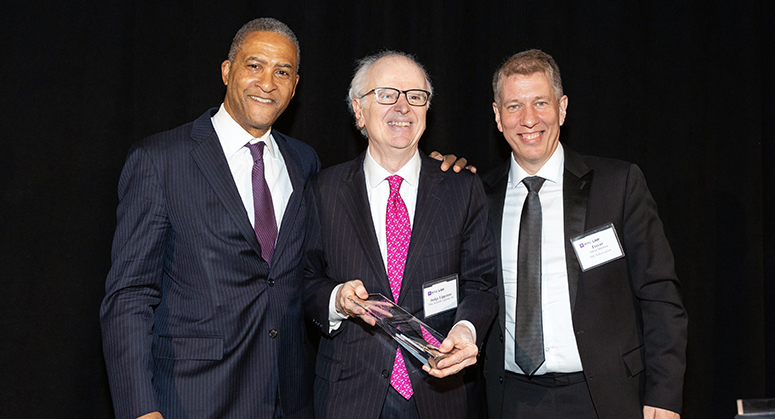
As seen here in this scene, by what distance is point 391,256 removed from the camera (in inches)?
78.4

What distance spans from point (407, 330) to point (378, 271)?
31 cm

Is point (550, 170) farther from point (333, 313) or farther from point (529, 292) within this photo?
point (333, 313)

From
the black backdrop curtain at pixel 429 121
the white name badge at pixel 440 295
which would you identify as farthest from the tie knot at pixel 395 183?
the black backdrop curtain at pixel 429 121

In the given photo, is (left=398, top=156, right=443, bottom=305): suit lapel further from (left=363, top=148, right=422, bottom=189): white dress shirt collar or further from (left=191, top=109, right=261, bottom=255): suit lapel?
(left=191, top=109, right=261, bottom=255): suit lapel

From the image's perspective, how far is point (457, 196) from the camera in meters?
2.09

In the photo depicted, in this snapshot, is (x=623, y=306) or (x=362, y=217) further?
(x=623, y=306)

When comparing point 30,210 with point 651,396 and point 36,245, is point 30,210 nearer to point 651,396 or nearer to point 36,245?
Answer: point 36,245

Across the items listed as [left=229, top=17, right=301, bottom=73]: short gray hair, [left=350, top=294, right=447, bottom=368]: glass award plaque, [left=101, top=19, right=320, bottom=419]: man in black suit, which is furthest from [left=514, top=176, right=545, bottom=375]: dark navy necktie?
[left=229, top=17, right=301, bottom=73]: short gray hair

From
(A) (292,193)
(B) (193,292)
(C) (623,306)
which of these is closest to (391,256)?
(A) (292,193)

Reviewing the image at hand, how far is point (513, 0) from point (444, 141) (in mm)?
1025

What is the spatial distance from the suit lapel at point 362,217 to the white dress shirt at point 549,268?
65cm

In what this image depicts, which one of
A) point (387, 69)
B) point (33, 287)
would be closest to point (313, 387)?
point (387, 69)

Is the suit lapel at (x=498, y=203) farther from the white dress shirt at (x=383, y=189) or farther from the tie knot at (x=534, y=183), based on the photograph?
the white dress shirt at (x=383, y=189)

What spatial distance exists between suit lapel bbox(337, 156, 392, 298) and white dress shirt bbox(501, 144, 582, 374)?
65 centimetres
